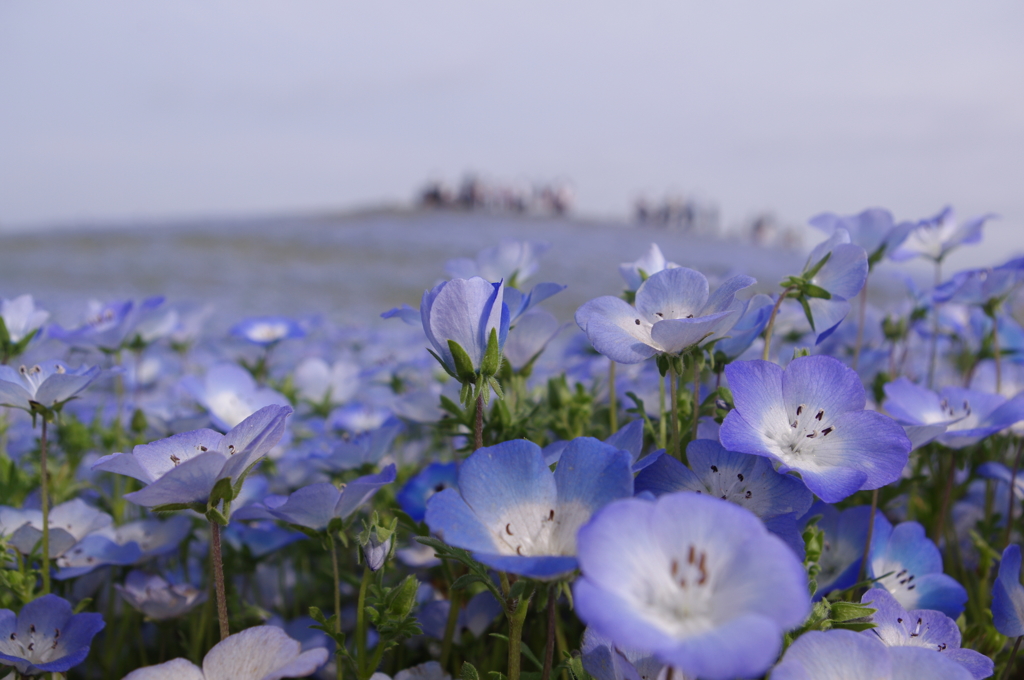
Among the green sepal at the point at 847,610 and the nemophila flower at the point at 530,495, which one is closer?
the nemophila flower at the point at 530,495

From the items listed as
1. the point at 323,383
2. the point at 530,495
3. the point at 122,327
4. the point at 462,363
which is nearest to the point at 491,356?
the point at 462,363

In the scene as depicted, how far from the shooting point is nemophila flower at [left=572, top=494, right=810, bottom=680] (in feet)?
1.95

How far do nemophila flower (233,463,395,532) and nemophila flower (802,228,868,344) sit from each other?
75 cm

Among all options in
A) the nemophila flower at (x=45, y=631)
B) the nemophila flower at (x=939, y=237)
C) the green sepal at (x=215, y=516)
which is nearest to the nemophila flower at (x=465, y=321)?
the green sepal at (x=215, y=516)

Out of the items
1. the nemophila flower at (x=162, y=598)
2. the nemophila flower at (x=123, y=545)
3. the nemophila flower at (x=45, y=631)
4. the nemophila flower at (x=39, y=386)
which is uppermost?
the nemophila flower at (x=39, y=386)

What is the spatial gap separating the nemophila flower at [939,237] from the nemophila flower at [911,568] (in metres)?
0.99

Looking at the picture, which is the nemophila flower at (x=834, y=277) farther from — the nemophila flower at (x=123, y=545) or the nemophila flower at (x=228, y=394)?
the nemophila flower at (x=123, y=545)

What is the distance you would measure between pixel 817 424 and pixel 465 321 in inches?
20.3

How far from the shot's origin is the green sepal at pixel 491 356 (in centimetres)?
→ 98

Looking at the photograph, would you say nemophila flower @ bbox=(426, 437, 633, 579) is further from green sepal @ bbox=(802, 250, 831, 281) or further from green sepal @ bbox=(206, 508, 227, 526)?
green sepal @ bbox=(802, 250, 831, 281)

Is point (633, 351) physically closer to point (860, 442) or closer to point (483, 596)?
point (860, 442)

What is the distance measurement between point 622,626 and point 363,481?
1.90 ft

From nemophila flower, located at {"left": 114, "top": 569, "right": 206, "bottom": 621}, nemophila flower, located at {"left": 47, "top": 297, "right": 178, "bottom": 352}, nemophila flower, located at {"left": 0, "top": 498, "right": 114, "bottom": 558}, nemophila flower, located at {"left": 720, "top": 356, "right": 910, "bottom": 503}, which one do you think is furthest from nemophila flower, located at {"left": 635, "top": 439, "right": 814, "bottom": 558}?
nemophila flower, located at {"left": 47, "top": 297, "right": 178, "bottom": 352}

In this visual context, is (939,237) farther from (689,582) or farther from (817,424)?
(689,582)
